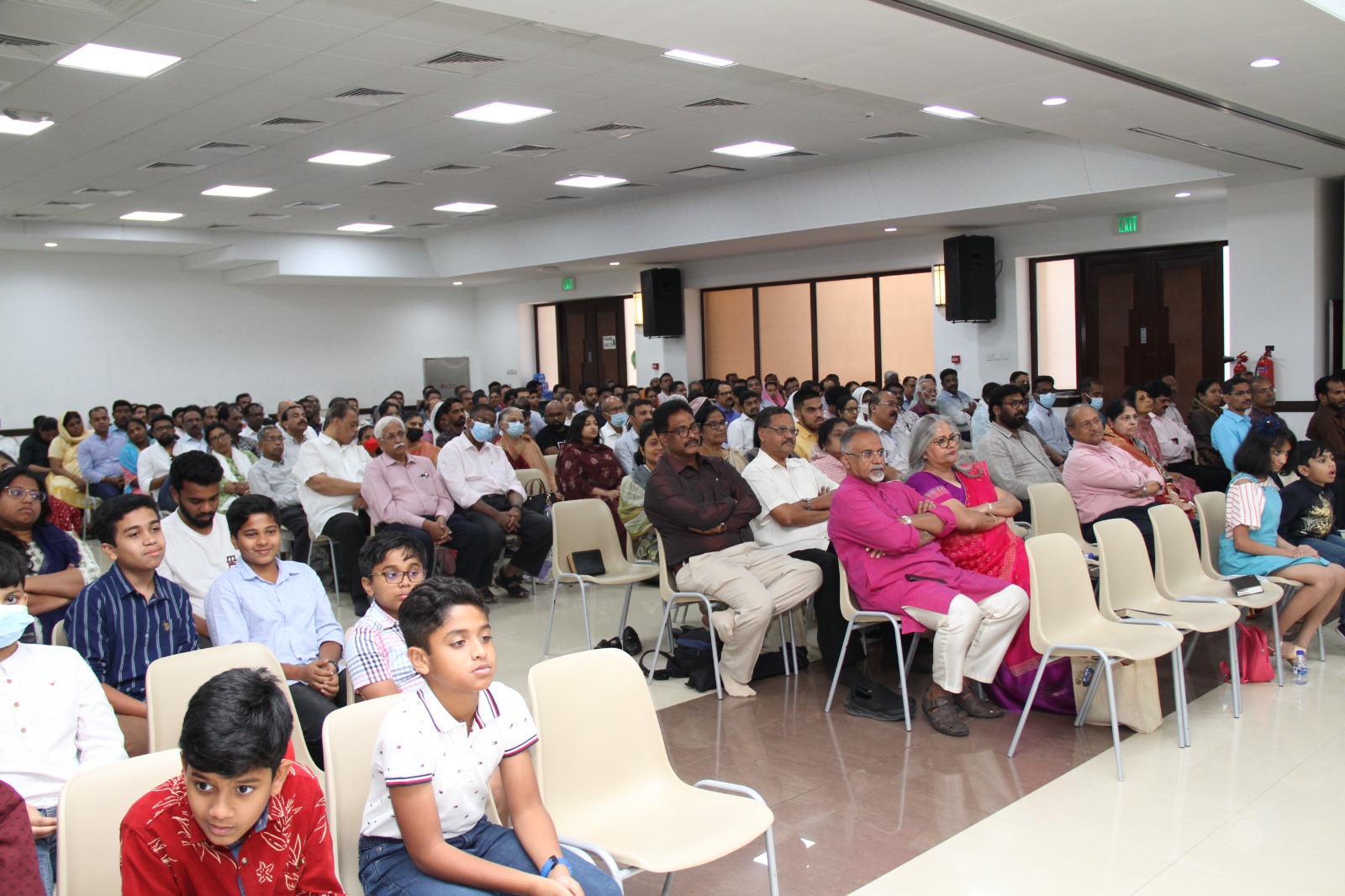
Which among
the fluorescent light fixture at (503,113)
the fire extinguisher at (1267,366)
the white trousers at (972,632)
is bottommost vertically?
the white trousers at (972,632)

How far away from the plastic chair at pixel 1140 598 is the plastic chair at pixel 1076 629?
0.59 ft

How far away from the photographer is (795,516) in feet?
17.8

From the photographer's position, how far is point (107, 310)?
51.8ft

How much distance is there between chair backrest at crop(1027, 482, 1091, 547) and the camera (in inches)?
229

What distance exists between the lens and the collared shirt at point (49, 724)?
245cm

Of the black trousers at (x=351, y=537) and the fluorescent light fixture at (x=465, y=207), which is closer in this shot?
the black trousers at (x=351, y=537)

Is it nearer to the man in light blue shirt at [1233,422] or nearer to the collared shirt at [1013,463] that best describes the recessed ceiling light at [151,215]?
the collared shirt at [1013,463]

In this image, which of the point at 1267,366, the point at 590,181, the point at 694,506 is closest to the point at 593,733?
the point at 694,506

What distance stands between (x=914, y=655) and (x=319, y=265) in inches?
517

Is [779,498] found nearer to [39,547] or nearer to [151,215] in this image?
[39,547]

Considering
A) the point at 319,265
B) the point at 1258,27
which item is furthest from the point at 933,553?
the point at 319,265

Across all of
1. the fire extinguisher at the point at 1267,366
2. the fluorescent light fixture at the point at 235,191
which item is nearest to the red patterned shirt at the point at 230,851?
the fire extinguisher at the point at 1267,366

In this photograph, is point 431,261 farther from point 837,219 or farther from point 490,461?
point 490,461

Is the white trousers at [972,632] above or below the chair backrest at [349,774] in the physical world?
below
